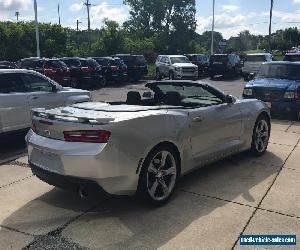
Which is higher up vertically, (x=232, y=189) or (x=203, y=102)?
(x=203, y=102)

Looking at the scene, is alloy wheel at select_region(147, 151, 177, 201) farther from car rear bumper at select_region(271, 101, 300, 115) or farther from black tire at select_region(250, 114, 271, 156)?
car rear bumper at select_region(271, 101, 300, 115)

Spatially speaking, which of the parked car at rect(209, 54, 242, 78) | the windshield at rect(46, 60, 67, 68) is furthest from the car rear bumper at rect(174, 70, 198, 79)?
the windshield at rect(46, 60, 67, 68)

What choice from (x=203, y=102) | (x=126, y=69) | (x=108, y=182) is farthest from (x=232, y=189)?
(x=126, y=69)

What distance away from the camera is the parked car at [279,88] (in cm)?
1033

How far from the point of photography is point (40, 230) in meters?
4.00

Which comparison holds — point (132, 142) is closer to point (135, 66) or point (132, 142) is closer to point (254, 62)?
point (135, 66)

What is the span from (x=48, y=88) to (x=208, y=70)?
21.9 m

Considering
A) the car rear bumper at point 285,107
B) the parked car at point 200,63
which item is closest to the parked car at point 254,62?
the parked car at point 200,63

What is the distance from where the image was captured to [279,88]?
10492 mm

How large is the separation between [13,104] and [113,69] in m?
16.4

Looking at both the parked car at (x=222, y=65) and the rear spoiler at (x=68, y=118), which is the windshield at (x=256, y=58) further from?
the rear spoiler at (x=68, y=118)

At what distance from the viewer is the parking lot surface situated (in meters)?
3.77

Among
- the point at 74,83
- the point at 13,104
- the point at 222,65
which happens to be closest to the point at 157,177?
the point at 13,104

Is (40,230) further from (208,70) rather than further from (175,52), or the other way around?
(175,52)
